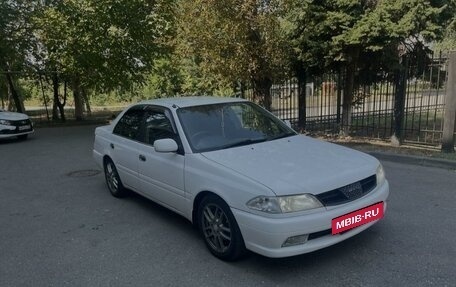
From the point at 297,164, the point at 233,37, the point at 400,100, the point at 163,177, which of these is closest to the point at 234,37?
the point at 233,37

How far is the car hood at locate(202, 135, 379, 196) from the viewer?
3.26 metres

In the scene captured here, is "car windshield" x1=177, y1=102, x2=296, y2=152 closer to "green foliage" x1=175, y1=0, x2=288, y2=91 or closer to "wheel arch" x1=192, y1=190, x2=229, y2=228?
"wheel arch" x1=192, y1=190, x2=229, y2=228

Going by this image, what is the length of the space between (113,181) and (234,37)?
466 centimetres

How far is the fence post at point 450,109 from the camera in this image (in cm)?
707

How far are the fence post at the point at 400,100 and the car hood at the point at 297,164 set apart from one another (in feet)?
16.2

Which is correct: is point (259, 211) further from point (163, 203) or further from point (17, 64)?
point (17, 64)

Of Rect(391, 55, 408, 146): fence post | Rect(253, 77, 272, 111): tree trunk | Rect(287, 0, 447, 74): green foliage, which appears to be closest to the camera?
Rect(287, 0, 447, 74): green foliage

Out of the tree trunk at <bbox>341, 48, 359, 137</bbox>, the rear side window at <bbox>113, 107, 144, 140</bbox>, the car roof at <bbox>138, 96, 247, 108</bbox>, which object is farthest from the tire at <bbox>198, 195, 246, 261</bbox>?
the tree trunk at <bbox>341, 48, 359, 137</bbox>

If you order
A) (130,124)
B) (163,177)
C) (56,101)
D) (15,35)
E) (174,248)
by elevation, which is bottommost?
(174,248)

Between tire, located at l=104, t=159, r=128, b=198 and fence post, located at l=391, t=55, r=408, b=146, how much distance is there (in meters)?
6.09

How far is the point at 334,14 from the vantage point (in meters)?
8.44

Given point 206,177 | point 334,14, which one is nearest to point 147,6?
point 334,14

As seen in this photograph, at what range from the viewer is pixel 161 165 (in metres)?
4.39

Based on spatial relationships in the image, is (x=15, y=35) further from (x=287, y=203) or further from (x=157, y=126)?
(x=287, y=203)
